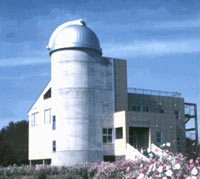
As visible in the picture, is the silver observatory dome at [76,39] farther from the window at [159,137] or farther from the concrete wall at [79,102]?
the window at [159,137]

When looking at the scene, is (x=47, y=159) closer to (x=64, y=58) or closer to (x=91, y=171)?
(x=64, y=58)

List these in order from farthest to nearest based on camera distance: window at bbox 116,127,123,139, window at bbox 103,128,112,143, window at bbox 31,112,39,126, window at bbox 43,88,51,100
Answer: window at bbox 31,112,39,126 < window at bbox 43,88,51,100 < window at bbox 116,127,123,139 < window at bbox 103,128,112,143

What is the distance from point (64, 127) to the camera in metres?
38.3

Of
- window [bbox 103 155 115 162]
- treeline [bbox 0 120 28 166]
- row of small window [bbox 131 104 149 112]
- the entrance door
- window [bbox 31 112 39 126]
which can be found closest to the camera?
the entrance door

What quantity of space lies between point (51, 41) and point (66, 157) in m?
14.7

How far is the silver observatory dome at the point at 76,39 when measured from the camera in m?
39.2

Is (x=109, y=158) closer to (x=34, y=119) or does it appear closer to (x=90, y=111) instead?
(x=90, y=111)

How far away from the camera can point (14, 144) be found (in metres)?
67.9

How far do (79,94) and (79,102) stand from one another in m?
0.85

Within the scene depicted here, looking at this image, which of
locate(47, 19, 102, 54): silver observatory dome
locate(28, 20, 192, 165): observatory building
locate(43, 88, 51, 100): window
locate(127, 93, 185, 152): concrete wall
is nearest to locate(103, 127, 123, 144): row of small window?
locate(28, 20, 192, 165): observatory building

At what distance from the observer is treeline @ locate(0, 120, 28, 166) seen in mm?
61781

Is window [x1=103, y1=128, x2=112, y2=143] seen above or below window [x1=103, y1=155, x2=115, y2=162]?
above

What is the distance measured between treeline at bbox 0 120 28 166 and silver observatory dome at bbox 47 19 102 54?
2770 centimetres

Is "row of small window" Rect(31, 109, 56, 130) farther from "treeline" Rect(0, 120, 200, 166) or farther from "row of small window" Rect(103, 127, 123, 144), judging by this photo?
"treeline" Rect(0, 120, 200, 166)
